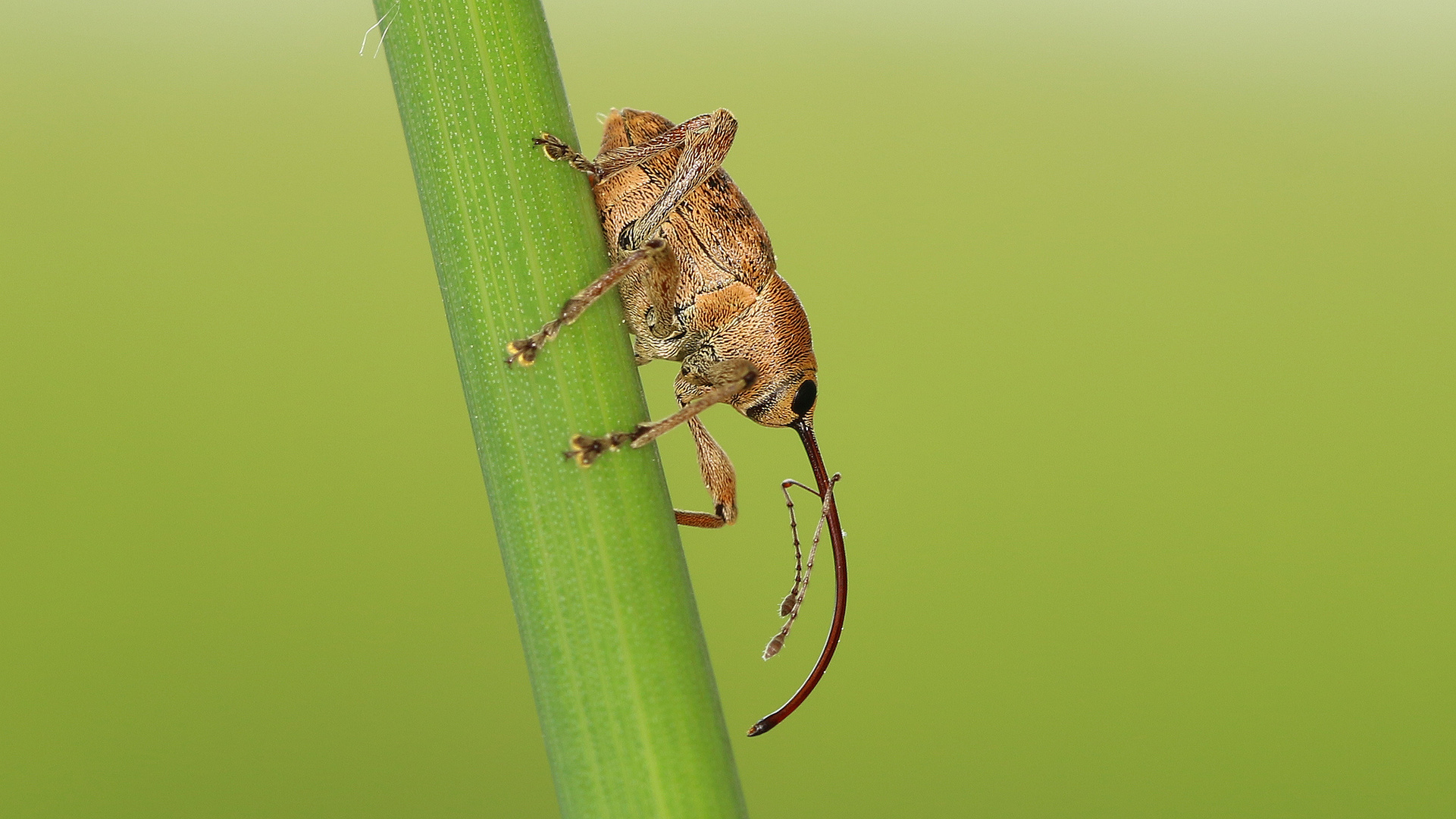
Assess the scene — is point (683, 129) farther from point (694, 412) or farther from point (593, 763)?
point (593, 763)

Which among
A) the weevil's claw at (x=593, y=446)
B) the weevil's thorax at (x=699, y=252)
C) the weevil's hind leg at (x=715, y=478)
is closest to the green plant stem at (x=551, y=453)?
the weevil's claw at (x=593, y=446)

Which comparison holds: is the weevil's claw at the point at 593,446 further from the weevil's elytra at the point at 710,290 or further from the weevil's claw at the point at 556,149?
the weevil's elytra at the point at 710,290

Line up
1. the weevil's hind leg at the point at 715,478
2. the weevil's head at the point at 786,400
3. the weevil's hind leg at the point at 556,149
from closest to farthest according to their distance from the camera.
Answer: the weevil's hind leg at the point at 556,149 → the weevil's head at the point at 786,400 → the weevil's hind leg at the point at 715,478

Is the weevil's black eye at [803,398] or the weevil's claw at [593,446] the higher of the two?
the weevil's black eye at [803,398]

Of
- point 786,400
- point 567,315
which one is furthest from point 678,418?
point 786,400

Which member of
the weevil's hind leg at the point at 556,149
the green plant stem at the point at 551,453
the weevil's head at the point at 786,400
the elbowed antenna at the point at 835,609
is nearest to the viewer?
the green plant stem at the point at 551,453

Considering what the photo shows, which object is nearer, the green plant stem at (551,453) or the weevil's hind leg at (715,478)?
the green plant stem at (551,453)

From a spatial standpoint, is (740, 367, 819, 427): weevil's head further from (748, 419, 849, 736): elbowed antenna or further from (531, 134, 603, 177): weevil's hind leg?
(531, 134, 603, 177): weevil's hind leg
